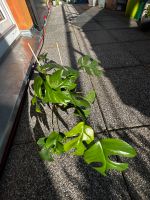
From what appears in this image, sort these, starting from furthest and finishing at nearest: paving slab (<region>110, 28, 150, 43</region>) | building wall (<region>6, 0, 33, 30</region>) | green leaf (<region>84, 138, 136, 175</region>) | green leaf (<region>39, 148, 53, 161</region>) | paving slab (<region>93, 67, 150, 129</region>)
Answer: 1. paving slab (<region>110, 28, 150, 43</region>)
2. building wall (<region>6, 0, 33, 30</region>)
3. paving slab (<region>93, 67, 150, 129</region>)
4. green leaf (<region>39, 148, 53, 161</region>)
5. green leaf (<region>84, 138, 136, 175</region>)

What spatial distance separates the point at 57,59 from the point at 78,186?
275 cm

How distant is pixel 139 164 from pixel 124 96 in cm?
105

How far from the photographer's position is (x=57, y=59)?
3357mm

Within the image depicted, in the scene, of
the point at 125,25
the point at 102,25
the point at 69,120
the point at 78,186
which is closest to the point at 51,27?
the point at 102,25

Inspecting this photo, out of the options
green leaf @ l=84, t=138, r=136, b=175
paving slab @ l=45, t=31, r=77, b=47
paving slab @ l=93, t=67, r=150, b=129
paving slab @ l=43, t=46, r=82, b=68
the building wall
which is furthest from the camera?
paving slab @ l=45, t=31, r=77, b=47

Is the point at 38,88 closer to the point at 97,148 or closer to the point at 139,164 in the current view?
the point at 97,148

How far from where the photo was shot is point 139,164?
1.40 m

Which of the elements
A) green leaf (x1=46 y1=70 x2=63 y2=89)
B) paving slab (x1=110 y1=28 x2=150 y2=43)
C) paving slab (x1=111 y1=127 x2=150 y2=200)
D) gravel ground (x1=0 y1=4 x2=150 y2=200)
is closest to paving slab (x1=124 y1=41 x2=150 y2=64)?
gravel ground (x1=0 y1=4 x2=150 y2=200)

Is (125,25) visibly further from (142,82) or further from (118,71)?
(142,82)

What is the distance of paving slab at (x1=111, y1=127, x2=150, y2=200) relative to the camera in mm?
1238

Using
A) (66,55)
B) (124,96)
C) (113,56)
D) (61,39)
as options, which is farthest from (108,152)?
(61,39)

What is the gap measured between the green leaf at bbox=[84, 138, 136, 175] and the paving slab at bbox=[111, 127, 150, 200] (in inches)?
19.2

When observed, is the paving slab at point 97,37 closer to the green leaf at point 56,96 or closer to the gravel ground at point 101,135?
the gravel ground at point 101,135

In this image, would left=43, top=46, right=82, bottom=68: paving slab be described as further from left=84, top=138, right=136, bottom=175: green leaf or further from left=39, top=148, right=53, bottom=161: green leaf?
left=84, top=138, right=136, bottom=175: green leaf
